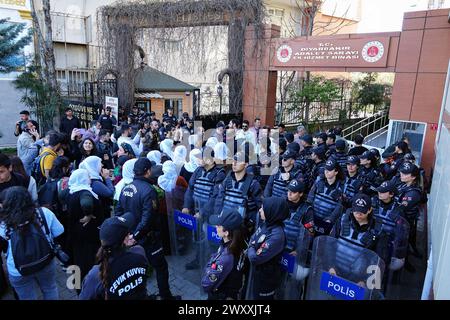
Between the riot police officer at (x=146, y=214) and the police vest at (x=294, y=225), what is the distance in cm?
142

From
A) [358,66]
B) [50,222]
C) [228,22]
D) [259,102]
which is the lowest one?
[50,222]

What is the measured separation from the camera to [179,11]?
1187 cm

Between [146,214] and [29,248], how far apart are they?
1147mm

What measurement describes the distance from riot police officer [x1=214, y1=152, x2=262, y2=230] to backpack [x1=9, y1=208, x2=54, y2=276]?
2027 millimetres

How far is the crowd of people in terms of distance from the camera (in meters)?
2.72

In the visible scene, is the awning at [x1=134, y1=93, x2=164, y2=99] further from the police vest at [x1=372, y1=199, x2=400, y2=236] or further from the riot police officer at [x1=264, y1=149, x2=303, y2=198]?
the police vest at [x1=372, y1=199, x2=400, y2=236]

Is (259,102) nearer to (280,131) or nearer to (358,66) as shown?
(280,131)

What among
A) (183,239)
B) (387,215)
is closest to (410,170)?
(387,215)

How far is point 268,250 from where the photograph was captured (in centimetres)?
289

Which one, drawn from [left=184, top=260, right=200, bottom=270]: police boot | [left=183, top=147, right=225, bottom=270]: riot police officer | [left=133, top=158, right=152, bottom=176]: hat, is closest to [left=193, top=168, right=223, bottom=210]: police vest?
[left=183, top=147, right=225, bottom=270]: riot police officer

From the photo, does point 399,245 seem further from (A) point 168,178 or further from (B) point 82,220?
(B) point 82,220

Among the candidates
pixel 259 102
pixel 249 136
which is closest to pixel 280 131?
pixel 249 136
